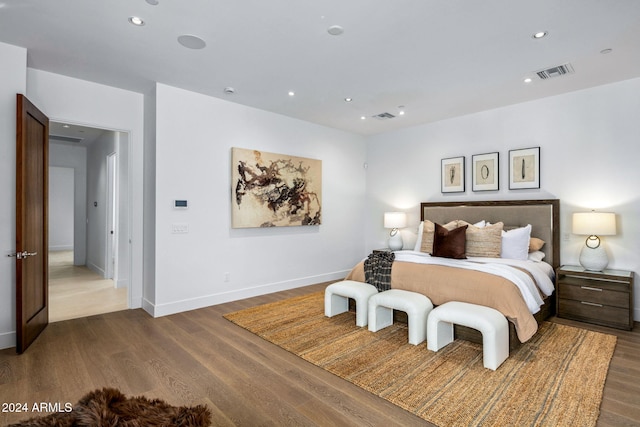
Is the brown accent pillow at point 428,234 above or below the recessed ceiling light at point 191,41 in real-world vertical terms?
below

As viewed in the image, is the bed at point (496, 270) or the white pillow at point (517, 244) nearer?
the bed at point (496, 270)

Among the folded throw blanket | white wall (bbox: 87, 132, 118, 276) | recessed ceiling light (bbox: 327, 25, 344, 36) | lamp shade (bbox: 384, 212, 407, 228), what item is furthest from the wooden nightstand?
white wall (bbox: 87, 132, 118, 276)

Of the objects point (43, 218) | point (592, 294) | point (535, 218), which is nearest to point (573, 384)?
point (592, 294)

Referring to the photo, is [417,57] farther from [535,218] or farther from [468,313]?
[535,218]

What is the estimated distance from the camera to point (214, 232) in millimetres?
4559

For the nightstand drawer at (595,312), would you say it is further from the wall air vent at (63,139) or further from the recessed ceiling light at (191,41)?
the wall air vent at (63,139)

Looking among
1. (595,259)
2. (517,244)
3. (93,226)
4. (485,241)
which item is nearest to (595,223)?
(595,259)

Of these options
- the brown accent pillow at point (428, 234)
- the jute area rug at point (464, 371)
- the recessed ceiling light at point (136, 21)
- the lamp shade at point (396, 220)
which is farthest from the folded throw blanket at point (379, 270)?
the recessed ceiling light at point (136, 21)

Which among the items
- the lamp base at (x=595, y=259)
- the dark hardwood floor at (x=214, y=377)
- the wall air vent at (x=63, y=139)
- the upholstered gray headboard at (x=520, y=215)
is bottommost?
the dark hardwood floor at (x=214, y=377)

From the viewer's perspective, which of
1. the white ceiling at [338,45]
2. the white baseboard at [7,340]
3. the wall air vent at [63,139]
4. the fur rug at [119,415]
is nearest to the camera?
the fur rug at [119,415]

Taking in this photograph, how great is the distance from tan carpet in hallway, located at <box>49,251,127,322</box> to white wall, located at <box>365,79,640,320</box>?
510 centimetres

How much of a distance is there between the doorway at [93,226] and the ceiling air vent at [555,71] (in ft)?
17.2

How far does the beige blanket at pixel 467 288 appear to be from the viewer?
2986 mm

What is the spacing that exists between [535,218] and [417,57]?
2765 mm
